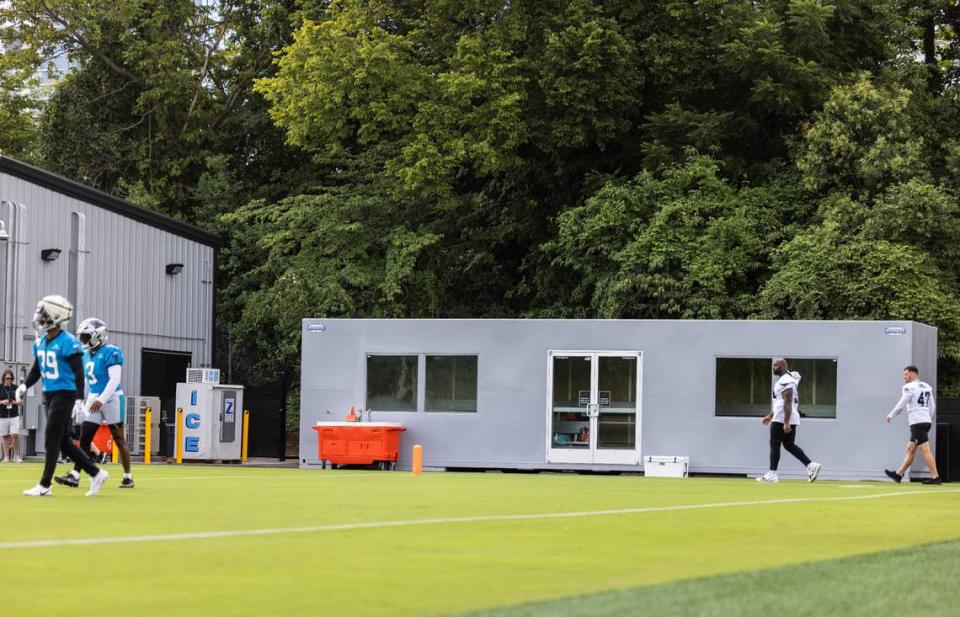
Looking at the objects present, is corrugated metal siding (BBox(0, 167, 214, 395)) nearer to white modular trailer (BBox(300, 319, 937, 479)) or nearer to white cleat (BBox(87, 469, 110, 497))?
white modular trailer (BBox(300, 319, 937, 479))

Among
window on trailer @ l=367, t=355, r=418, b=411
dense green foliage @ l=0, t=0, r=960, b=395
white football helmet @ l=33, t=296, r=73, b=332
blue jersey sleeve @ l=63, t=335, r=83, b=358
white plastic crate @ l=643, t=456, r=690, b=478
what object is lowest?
white plastic crate @ l=643, t=456, r=690, b=478

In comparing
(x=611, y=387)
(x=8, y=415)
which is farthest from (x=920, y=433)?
(x=8, y=415)

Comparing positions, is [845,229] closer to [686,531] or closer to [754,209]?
[754,209]

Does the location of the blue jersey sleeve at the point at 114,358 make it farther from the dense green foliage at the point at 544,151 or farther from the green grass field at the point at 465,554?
the dense green foliage at the point at 544,151

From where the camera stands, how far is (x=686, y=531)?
1180cm

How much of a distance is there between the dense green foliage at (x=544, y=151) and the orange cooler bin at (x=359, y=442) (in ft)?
32.9

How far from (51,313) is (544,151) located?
90.4 ft

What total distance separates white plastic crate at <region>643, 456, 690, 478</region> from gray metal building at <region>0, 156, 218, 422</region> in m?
12.9

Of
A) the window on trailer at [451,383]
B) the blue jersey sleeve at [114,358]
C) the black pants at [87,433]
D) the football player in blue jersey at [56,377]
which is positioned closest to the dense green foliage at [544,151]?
the window on trailer at [451,383]

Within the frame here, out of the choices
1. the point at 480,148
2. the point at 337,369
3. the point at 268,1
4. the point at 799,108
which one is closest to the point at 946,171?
the point at 799,108

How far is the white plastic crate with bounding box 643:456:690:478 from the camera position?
27.5 meters

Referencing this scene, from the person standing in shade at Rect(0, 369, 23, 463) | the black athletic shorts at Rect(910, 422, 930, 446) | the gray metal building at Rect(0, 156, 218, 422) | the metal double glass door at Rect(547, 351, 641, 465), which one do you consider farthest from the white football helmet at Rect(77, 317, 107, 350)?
the gray metal building at Rect(0, 156, 218, 422)

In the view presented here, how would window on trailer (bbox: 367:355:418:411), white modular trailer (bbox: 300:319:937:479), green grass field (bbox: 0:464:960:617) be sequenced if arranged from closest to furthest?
1. green grass field (bbox: 0:464:960:617)
2. white modular trailer (bbox: 300:319:937:479)
3. window on trailer (bbox: 367:355:418:411)

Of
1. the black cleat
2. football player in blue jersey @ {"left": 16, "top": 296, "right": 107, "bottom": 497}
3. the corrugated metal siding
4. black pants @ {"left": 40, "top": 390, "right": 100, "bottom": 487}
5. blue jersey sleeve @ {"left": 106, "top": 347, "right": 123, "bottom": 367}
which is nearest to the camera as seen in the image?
black pants @ {"left": 40, "top": 390, "right": 100, "bottom": 487}
